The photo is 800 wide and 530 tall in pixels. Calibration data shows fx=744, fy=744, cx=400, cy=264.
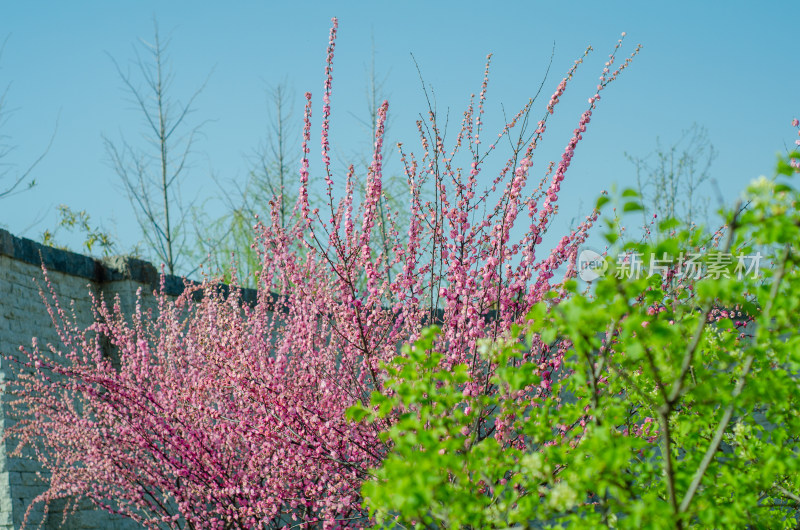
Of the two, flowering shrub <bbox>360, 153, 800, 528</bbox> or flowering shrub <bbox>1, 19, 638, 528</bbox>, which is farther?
flowering shrub <bbox>1, 19, 638, 528</bbox>

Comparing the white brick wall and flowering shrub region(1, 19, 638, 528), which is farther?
the white brick wall

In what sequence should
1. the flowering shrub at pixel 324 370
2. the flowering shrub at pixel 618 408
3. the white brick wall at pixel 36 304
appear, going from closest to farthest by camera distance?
1. the flowering shrub at pixel 618 408
2. the flowering shrub at pixel 324 370
3. the white brick wall at pixel 36 304

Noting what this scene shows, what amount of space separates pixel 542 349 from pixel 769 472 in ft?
5.89

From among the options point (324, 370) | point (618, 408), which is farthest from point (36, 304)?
point (618, 408)

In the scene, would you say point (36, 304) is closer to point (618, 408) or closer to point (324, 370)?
point (324, 370)

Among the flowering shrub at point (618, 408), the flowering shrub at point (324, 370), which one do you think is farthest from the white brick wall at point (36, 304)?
the flowering shrub at point (618, 408)

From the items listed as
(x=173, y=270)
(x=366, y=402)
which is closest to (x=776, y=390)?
(x=366, y=402)

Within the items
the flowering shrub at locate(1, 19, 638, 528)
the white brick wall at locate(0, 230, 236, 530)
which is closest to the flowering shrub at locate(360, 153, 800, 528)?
the flowering shrub at locate(1, 19, 638, 528)

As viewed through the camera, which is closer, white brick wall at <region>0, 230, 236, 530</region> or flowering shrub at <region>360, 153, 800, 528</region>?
flowering shrub at <region>360, 153, 800, 528</region>

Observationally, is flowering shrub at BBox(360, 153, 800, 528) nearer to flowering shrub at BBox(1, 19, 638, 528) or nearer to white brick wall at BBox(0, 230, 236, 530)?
flowering shrub at BBox(1, 19, 638, 528)

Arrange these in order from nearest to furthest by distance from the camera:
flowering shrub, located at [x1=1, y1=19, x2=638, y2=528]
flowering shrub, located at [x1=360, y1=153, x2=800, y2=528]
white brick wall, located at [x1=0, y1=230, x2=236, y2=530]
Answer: flowering shrub, located at [x1=360, y1=153, x2=800, y2=528]
flowering shrub, located at [x1=1, y1=19, x2=638, y2=528]
white brick wall, located at [x1=0, y1=230, x2=236, y2=530]

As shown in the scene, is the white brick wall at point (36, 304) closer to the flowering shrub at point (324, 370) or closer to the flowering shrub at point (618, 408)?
the flowering shrub at point (324, 370)

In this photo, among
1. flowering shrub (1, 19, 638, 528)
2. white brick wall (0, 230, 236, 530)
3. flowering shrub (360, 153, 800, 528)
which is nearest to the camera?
flowering shrub (360, 153, 800, 528)

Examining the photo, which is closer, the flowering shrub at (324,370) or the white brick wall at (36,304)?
the flowering shrub at (324,370)
